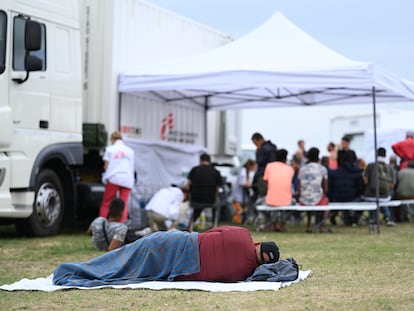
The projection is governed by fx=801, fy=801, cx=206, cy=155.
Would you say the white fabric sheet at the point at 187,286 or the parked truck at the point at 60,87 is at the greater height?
the parked truck at the point at 60,87

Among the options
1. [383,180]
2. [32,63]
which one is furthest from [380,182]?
[32,63]

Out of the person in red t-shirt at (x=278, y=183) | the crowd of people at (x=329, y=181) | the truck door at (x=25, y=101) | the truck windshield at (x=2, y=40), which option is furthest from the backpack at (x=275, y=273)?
the person in red t-shirt at (x=278, y=183)

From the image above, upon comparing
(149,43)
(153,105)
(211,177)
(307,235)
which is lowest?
(307,235)

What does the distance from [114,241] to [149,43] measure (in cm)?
601

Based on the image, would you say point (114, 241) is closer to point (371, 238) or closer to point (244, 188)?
point (371, 238)

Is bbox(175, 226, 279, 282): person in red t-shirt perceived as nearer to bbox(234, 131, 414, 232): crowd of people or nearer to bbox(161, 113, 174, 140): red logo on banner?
bbox(234, 131, 414, 232): crowd of people

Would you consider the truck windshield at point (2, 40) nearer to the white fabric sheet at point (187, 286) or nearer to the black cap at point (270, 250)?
the white fabric sheet at point (187, 286)

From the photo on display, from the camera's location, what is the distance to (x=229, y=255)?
Answer: 23.0 ft

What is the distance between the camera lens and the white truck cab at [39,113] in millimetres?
10883

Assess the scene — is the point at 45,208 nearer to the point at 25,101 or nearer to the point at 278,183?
the point at 25,101

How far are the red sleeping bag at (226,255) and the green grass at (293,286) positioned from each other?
1.41ft

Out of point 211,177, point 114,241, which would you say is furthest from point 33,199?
point 211,177

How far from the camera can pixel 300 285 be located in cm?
701

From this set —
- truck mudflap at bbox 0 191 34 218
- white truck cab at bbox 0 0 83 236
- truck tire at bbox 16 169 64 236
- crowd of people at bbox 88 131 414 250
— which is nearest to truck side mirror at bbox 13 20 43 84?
white truck cab at bbox 0 0 83 236
